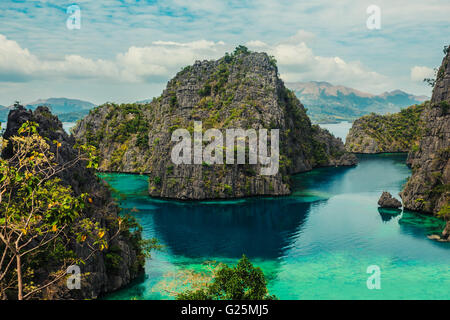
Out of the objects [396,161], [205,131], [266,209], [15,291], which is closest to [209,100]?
[205,131]

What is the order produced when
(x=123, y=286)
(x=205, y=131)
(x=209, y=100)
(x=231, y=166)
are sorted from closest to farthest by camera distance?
(x=123, y=286) < (x=231, y=166) < (x=205, y=131) < (x=209, y=100)

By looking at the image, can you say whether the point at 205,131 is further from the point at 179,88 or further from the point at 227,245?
the point at 227,245

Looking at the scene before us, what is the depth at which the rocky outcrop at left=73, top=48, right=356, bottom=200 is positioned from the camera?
272 ft


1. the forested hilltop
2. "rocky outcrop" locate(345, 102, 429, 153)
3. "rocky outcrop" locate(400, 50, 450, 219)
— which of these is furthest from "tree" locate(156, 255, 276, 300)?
"rocky outcrop" locate(345, 102, 429, 153)

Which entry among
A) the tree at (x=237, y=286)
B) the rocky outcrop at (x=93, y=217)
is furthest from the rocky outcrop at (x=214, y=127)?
the tree at (x=237, y=286)

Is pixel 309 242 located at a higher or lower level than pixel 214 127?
lower

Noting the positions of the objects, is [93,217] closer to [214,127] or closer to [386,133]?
[214,127]

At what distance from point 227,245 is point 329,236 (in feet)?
51.1

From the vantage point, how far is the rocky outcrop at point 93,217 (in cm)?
3250

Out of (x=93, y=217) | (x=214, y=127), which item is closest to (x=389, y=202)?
(x=214, y=127)

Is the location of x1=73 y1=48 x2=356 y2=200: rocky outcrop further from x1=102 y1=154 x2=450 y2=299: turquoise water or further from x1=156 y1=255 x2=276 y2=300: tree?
x1=156 y1=255 x2=276 y2=300: tree

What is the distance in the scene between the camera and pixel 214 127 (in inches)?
3836

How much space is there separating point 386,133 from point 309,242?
131 m

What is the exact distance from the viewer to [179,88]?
116562 mm
